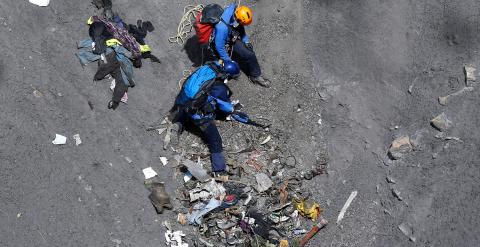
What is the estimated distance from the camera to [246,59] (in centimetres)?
1215

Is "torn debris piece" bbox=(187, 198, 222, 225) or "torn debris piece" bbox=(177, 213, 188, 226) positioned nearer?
"torn debris piece" bbox=(187, 198, 222, 225)

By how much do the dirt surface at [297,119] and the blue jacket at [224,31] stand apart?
3.49ft

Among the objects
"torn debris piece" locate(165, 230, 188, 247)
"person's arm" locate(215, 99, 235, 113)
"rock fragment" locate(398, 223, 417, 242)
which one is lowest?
"torn debris piece" locate(165, 230, 188, 247)

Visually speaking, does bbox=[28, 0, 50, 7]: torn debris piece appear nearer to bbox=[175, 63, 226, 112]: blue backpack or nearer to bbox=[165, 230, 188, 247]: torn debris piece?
bbox=[175, 63, 226, 112]: blue backpack

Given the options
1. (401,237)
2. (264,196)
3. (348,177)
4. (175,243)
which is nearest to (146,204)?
(175,243)

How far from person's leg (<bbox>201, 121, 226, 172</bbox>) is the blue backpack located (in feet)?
1.59

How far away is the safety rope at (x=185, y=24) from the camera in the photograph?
43.0 feet

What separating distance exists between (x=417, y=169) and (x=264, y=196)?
293cm

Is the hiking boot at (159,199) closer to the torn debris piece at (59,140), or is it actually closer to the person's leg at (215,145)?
the person's leg at (215,145)

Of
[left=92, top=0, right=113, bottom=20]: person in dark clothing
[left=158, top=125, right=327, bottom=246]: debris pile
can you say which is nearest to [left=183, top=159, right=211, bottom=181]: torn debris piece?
[left=158, top=125, right=327, bottom=246]: debris pile

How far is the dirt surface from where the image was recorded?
34.9ft

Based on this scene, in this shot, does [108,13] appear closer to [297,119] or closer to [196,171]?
[196,171]

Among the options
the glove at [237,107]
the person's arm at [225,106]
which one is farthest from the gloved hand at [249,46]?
the person's arm at [225,106]

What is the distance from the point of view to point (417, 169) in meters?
10.7
